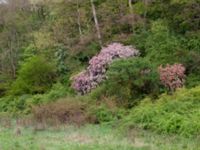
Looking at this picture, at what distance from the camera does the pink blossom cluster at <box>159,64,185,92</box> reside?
23156 mm

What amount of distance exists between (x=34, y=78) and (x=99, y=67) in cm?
581

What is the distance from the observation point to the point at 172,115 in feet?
55.7

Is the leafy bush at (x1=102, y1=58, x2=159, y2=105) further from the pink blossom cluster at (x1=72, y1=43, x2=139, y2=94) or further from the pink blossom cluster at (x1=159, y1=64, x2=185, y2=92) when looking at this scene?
the pink blossom cluster at (x1=72, y1=43, x2=139, y2=94)

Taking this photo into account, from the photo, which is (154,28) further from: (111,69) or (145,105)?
(145,105)

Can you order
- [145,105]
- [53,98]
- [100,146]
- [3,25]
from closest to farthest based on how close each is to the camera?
[100,146] → [145,105] → [53,98] → [3,25]

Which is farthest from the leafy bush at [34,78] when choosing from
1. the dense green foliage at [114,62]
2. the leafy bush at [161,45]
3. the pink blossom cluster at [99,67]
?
the leafy bush at [161,45]

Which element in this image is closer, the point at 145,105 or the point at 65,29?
the point at 145,105

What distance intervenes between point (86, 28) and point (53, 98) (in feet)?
26.0

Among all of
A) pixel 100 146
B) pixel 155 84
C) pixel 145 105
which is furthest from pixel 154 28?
pixel 100 146

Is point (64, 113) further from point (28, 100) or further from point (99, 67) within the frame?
point (28, 100)

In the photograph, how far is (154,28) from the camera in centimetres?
2814

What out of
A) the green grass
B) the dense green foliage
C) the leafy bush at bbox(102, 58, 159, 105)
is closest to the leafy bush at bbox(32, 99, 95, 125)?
the dense green foliage

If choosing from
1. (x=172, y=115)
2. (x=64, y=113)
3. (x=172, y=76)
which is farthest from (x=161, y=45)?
(x=172, y=115)

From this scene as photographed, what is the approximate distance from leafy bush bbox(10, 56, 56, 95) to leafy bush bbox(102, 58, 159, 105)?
912cm
